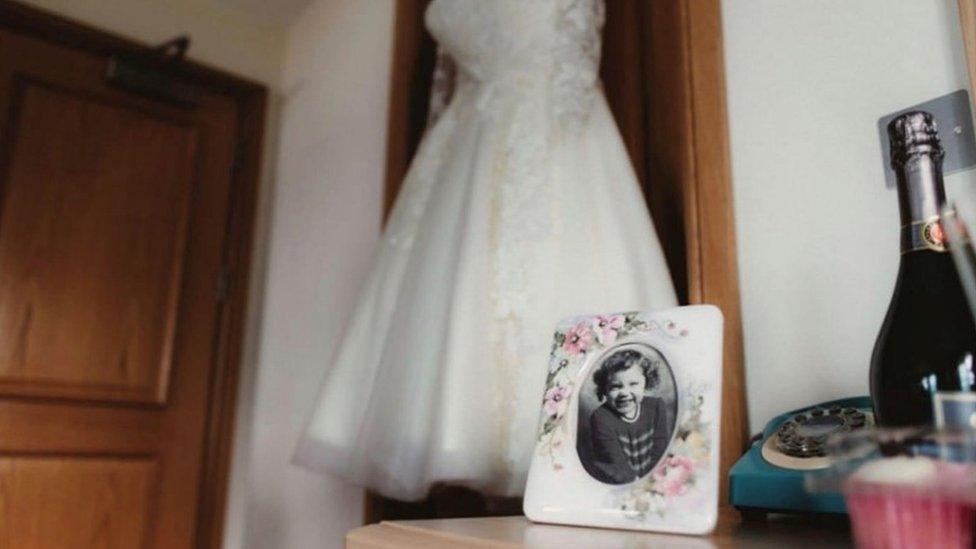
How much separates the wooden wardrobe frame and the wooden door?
1156 millimetres

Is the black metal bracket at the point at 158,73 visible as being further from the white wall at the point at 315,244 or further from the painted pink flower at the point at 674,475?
the painted pink flower at the point at 674,475

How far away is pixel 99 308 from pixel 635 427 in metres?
1.45

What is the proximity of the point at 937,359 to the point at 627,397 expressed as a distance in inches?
7.7

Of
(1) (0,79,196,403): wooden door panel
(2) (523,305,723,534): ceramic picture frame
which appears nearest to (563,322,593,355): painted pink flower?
(2) (523,305,723,534): ceramic picture frame

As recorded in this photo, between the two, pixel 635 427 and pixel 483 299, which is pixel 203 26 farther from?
pixel 635 427

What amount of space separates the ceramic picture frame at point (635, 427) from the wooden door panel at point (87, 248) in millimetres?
1353

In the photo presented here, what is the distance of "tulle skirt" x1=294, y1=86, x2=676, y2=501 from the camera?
2.61 feet

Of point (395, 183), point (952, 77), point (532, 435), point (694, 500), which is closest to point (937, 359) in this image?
point (694, 500)

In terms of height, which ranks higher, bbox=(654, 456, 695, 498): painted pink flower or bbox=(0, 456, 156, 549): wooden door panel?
bbox=(654, 456, 695, 498): painted pink flower

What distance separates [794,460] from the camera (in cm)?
52

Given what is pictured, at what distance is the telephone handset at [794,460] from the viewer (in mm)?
495

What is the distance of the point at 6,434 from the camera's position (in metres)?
1.44

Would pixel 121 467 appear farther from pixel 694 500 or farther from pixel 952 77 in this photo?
pixel 952 77

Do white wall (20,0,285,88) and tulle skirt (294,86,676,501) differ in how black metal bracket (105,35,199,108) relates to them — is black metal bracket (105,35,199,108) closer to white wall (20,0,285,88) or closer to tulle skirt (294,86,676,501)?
white wall (20,0,285,88)
